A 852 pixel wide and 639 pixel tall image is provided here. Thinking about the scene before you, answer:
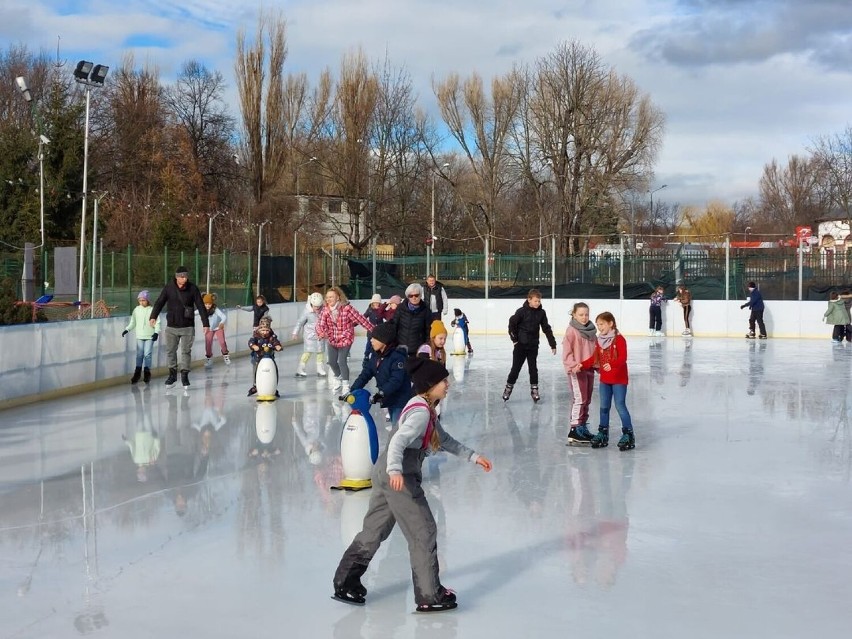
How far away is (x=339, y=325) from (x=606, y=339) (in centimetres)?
512

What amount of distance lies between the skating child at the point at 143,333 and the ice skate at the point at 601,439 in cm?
775

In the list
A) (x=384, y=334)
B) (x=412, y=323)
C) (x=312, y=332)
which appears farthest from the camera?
(x=312, y=332)

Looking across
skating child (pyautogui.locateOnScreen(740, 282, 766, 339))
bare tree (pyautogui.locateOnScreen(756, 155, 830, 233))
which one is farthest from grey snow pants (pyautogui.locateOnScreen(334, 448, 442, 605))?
bare tree (pyautogui.locateOnScreen(756, 155, 830, 233))

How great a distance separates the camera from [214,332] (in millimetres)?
20469

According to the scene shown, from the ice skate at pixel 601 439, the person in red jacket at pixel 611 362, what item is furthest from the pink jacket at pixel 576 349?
the ice skate at pixel 601 439

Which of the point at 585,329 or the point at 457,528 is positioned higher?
the point at 585,329

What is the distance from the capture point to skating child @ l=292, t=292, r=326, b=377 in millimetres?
15242

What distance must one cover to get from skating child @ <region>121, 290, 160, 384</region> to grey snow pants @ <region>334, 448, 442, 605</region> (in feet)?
35.3

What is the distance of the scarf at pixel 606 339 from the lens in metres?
9.62

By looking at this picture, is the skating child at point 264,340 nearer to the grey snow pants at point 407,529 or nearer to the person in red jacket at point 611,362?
the person in red jacket at point 611,362

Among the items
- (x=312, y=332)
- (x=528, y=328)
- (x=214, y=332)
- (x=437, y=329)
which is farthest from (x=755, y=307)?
(x=437, y=329)

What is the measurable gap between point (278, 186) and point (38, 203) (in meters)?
12.1

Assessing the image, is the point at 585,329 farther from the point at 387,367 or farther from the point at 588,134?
the point at 588,134

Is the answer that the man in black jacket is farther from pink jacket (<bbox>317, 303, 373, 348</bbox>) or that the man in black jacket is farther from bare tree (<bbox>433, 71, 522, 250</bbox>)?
bare tree (<bbox>433, 71, 522, 250</bbox>)
